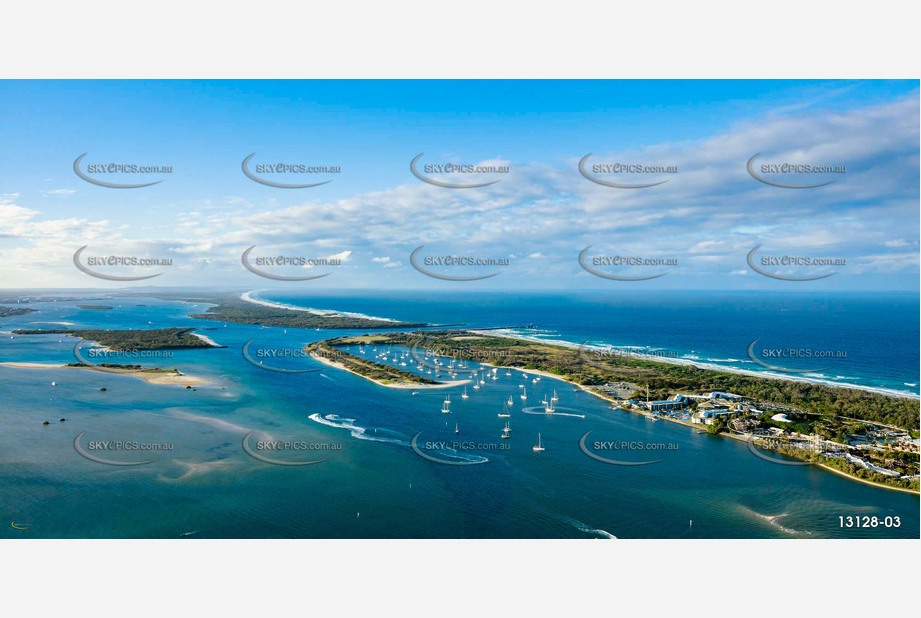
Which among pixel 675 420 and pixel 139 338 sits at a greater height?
pixel 139 338

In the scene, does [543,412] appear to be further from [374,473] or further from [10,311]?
[10,311]

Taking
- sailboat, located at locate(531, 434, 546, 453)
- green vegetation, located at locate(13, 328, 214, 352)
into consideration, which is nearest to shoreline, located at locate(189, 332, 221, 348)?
green vegetation, located at locate(13, 328, 214, 352)

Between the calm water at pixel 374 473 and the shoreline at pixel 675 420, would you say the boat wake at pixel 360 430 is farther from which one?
the shoreline at pixel 675 420

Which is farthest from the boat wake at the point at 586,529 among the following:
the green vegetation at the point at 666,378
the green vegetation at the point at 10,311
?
the green vegetation at the point at 10,311

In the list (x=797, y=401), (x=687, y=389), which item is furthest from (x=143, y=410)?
(x=797, y=401)

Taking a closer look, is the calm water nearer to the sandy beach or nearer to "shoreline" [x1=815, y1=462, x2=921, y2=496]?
"shoreline" [x1=815, y1=462, x2=921, y2=496]

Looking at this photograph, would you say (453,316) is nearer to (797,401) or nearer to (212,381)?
(212,381)

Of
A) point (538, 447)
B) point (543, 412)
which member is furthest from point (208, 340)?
point (538, 447)
